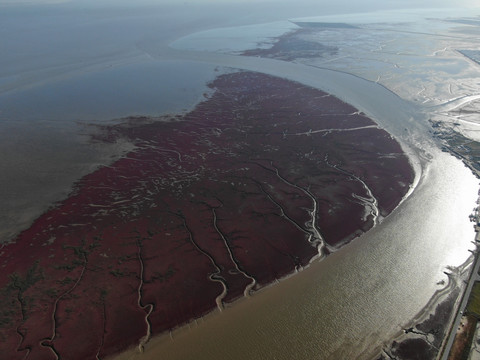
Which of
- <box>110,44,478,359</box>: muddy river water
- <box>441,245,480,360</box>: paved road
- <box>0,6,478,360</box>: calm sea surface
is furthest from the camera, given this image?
<box>0,6,478,360</box>: calm sea surface

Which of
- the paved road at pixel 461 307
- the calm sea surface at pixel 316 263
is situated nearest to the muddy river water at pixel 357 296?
the calm sea surface at pixel 316 263

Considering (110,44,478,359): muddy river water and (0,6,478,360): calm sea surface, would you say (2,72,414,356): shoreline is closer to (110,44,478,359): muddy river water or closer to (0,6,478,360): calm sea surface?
(110,44,478,359): muddy river water

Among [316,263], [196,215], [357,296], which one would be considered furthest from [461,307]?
[196,215]

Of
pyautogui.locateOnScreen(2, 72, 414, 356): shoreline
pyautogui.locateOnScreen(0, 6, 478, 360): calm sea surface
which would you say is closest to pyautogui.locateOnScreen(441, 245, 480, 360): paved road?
pyautogui.locateOnScreen(0, 6, 478, 360): calm sea surface

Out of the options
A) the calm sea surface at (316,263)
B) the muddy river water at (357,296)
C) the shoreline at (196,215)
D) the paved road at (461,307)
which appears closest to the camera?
the paved road at (461,307)

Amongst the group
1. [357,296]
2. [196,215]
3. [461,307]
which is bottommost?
[357,296]

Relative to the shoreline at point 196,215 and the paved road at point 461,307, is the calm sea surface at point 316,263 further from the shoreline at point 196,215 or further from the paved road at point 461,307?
the shoreline at point 196,215

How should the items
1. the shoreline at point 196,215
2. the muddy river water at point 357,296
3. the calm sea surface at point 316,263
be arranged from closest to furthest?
the muddy river water at point 357,296 < the calm sea surface at point 316,263 < the shoreline at point 196,215

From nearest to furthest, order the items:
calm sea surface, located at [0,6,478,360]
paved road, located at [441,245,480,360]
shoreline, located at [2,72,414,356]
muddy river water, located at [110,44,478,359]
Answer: paved road, located at [441,245,480,360] < muddy river water, located at [110,44,478,359] < calm sea surface, located at [0,6,478,360] < shoreline, located at [2,72,414,356]

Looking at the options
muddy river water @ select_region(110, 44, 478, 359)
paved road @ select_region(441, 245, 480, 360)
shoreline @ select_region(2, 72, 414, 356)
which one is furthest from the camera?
shoreline @ select_region(2, 72, 414, 356)

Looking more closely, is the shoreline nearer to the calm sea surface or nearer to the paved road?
the calm sea surface

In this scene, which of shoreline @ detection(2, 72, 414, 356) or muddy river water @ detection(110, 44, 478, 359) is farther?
shoreline @ detection(2, 72, 414, 356)

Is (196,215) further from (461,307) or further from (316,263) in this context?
(461,307)
